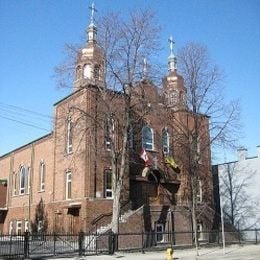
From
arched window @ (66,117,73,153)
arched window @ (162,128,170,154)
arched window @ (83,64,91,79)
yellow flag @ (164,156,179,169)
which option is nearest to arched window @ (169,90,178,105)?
arched window @ (162,128,170,154)

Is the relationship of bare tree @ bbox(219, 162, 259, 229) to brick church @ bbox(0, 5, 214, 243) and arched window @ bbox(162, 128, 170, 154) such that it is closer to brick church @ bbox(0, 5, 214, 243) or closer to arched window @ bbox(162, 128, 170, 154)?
brick church @ bbox(0, 5, 214, 243)

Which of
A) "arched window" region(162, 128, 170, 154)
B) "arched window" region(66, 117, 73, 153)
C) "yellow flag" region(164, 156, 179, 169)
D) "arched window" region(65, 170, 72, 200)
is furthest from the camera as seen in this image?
"arched window" region(162, 128, 170, 154)

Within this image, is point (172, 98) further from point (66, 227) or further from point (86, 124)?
point (66, 227)

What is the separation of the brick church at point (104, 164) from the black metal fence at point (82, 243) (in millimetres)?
1702

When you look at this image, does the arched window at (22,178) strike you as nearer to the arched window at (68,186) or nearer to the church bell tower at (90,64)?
the arched window at (68,186)

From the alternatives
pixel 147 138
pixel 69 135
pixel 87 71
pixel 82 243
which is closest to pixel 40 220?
pixel 69 135

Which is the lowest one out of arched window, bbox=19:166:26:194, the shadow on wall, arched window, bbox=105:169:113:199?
the shadow on wall

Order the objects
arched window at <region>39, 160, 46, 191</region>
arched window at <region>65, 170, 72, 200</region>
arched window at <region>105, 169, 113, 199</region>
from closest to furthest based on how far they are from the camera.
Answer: arched window at <region>105, 169, 113, 199</region> < arched window at <region>65, 170, 72, 200</region> < arched window at <region>39, 160, 46, 191</region>

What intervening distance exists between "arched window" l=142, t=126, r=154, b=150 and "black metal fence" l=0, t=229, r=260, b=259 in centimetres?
790

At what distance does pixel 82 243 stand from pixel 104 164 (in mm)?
8769

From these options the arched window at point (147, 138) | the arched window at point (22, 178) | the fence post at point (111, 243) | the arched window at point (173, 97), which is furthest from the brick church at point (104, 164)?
the fence post at point (111, 243)

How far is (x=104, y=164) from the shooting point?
32.8 metres

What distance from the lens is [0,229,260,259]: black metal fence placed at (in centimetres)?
2358

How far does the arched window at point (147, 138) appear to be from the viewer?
36812 mm
